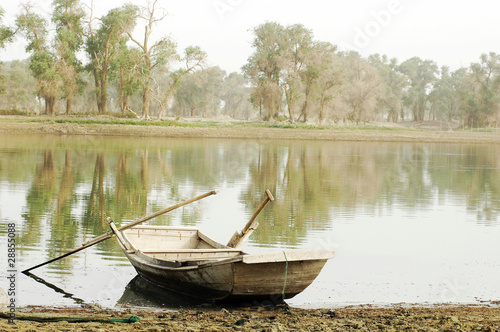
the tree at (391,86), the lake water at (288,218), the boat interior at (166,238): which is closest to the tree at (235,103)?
the tree at (391,86)

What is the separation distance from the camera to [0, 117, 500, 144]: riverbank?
5578cm

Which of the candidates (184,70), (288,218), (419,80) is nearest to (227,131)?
(184,70)

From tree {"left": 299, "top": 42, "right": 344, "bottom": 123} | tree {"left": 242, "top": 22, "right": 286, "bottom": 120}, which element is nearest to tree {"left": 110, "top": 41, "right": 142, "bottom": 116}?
tree {"left": 242, "top": 22, "right": 286, "bottom": 120}

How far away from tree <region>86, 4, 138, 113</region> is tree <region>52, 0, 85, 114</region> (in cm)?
141

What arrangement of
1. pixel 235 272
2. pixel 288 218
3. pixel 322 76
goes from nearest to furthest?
pixel 235 272
pixel 288 218
pixel 322 76

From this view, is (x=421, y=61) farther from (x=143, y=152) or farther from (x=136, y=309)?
(x=136, y=309)

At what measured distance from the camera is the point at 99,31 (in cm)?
6744

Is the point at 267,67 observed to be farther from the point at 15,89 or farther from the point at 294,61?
the point at 15,89

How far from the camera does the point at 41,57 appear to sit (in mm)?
64062

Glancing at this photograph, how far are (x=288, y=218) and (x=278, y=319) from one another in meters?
7.92

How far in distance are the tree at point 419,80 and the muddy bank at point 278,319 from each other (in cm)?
10583

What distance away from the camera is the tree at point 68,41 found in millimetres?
65438

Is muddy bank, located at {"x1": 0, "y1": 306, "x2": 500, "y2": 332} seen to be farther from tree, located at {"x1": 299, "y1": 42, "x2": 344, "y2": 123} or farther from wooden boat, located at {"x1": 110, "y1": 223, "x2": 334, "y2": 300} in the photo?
tree, located at {"x1": 299, "y1": 42, "x2": 344, "y2": 123}

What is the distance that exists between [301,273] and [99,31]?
6363cm
